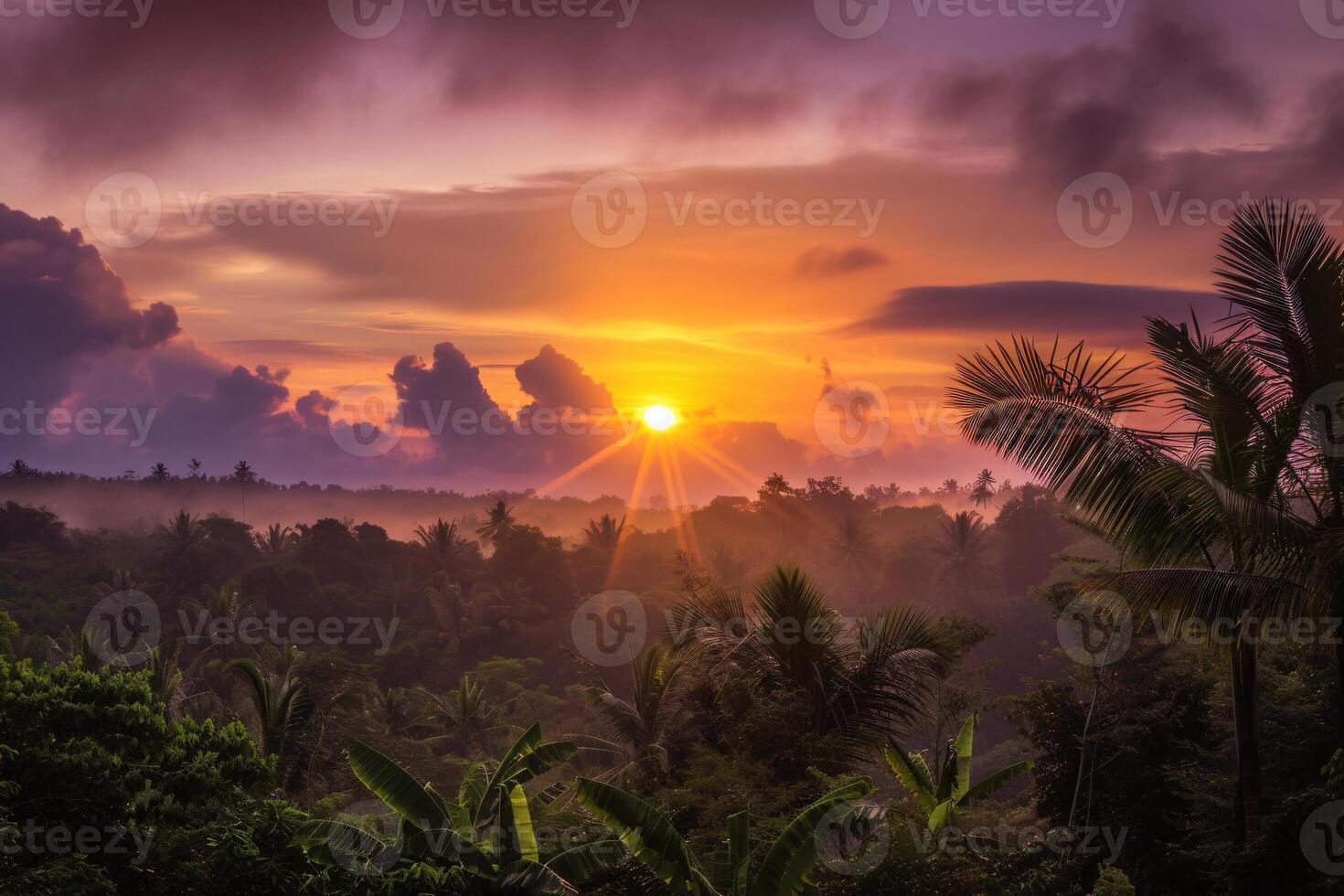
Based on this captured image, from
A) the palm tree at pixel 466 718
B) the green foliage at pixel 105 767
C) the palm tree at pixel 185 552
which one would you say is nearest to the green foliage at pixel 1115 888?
the green foliage at pixel 105 767

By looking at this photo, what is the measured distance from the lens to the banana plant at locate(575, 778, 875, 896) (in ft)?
37.4

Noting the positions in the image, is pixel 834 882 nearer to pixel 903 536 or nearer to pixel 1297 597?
pixel 1297 597

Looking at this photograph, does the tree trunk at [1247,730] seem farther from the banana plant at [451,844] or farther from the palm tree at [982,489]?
the palm tree at [982,489]

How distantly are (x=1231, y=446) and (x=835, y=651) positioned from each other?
8568 mm

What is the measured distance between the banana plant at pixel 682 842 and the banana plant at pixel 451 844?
3.66 ft

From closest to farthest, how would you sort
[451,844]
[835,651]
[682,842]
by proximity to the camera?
[682,842] → [451,844] → [835,651]

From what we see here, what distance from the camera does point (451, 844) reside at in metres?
12.0

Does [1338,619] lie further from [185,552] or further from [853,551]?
[853,551]

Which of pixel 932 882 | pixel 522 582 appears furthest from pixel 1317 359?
pixel 522 582

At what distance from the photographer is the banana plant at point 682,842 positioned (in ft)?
37.4

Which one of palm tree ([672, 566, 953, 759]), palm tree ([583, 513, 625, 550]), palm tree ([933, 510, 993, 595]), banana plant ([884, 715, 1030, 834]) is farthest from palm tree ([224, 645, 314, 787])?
palm tree ([933, 510, 993, 595])

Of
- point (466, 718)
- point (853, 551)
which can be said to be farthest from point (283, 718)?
point (853, 551)

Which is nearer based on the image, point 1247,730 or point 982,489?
point 1247,730

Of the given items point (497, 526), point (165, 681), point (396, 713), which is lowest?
point (396, 713)
